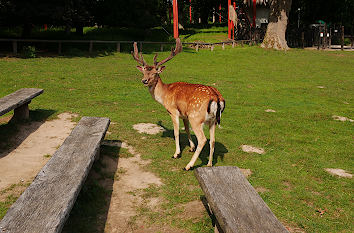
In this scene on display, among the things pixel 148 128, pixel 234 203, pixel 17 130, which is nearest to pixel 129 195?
pixel 234 203

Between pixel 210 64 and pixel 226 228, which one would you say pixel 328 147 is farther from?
pixel 210 64

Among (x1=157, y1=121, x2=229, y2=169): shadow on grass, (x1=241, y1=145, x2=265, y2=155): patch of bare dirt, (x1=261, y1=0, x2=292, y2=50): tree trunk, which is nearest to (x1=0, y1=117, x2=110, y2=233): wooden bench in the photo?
(x1=157, y1=121, x2=229, y2=169): shadow on grass

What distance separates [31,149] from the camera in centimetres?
757

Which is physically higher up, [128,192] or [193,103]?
[193,103]

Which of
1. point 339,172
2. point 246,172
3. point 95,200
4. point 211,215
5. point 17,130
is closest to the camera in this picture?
point 211,215

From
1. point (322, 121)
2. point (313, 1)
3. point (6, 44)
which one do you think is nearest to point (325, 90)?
point (322, 121)

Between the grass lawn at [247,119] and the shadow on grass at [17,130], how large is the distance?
12cm

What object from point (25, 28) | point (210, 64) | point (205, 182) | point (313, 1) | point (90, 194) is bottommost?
point (90, 194)

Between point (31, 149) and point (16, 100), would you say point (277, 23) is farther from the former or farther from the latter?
point (31, 149)

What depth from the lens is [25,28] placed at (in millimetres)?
23109

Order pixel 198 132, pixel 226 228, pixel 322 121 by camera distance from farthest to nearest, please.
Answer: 1. pixel 322 121
2. pixel 198 132
3. pixel 226 228

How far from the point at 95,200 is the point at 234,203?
236 cm

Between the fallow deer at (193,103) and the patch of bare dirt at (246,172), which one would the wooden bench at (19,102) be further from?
the patch of bare dirt at (246,172)

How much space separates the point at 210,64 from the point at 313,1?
29098mm
